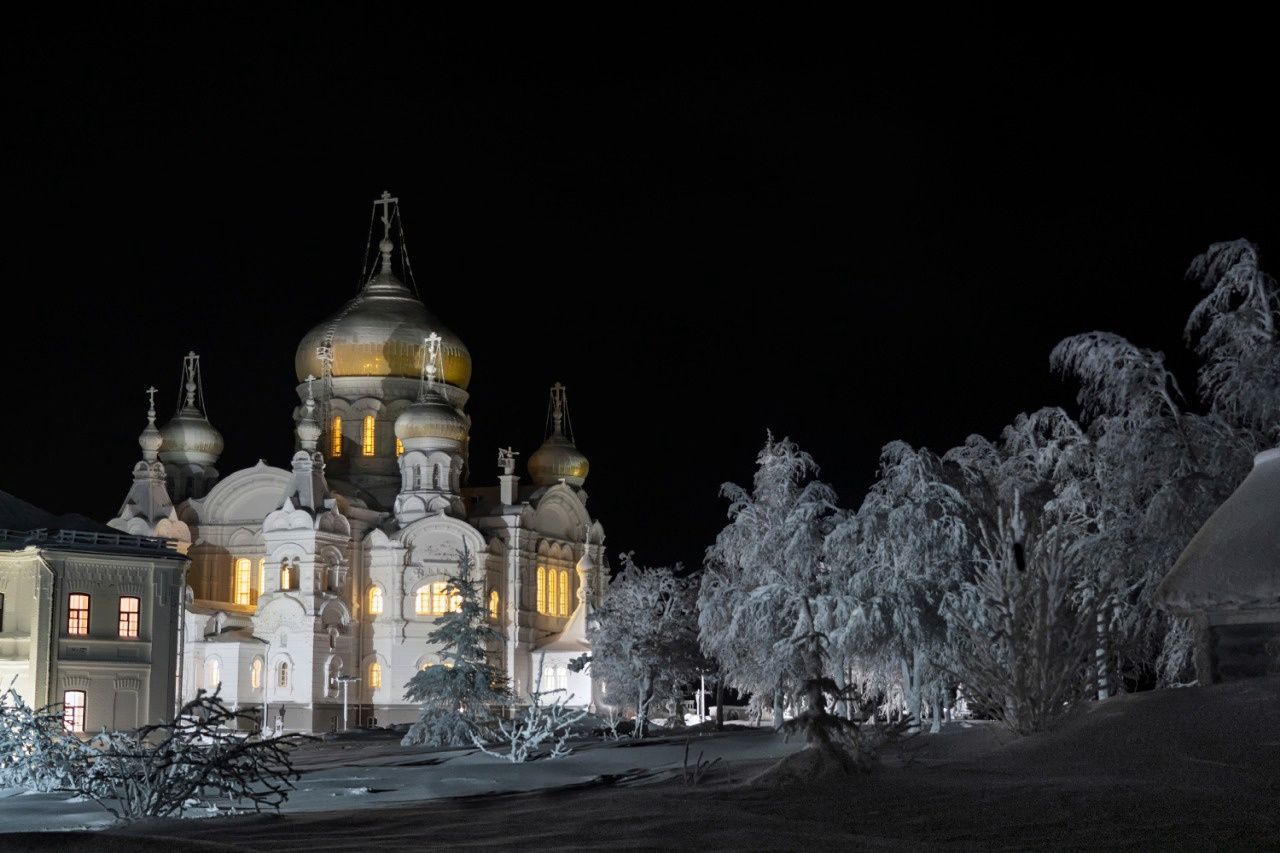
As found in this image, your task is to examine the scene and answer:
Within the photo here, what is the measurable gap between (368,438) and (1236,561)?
2100 inches

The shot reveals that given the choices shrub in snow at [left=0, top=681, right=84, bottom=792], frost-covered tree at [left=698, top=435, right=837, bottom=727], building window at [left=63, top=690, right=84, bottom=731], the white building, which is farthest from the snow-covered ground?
the white building

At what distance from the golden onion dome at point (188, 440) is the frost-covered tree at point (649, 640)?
75.5 feet

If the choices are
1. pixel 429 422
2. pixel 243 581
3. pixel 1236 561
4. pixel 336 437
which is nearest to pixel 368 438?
pixel 336 437

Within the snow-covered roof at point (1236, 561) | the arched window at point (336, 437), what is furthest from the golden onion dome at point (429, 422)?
the snow-covered roof at point (1236, 561)

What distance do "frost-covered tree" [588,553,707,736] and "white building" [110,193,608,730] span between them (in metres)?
6.62

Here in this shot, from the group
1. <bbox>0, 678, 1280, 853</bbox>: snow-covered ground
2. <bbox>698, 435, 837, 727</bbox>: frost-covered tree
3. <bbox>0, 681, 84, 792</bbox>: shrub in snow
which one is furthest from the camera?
<bbox>698, 435, 837, 727</bbox>: frost-covered tree

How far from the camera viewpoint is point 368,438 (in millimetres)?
68062

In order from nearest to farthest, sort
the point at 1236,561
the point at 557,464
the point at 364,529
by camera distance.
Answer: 1. the point at 1236,561
2. the point at 364,529
3. the point at 557,464

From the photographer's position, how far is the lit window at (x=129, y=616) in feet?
129

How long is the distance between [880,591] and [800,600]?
2723 millimetres

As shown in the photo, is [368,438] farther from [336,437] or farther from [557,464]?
[557,464]

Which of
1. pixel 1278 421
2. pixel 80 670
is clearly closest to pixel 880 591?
pixel 1278 421

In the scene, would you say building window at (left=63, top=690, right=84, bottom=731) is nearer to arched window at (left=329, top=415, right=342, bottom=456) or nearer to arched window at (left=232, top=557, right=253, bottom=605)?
arched window at (left=232, top=557, right=253, bottom=605)

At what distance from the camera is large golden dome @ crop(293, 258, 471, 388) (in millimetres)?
68312
